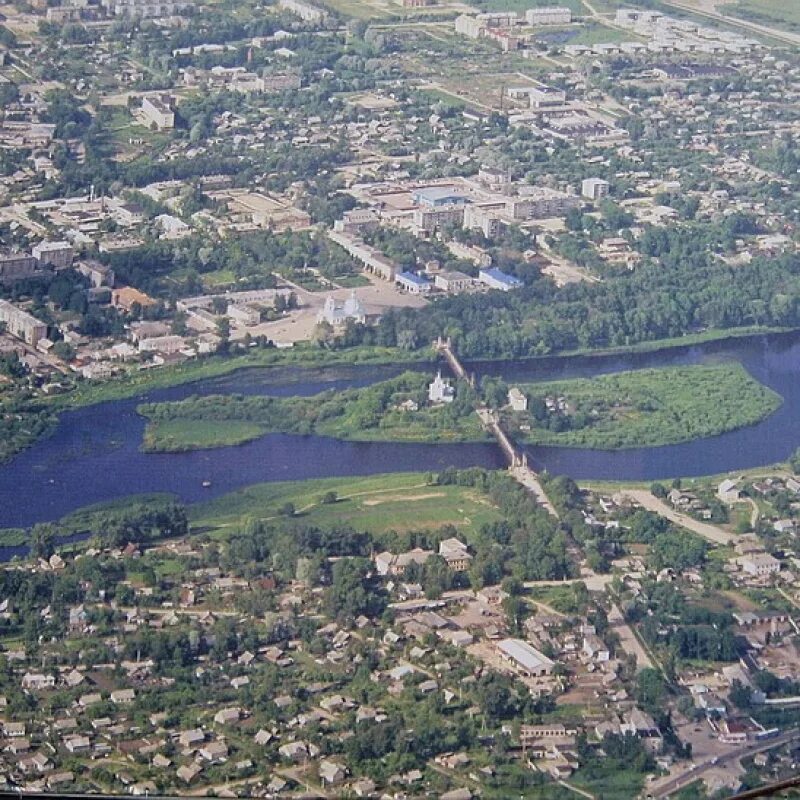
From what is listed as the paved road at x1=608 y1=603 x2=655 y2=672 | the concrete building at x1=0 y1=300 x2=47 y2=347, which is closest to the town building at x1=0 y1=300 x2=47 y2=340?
the concrete building at x1=0 y1=300 x2=47 y2=347

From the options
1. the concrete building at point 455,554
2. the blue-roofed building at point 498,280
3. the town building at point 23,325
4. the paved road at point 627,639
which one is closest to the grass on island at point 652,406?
the blue-roofed building at point 498,280

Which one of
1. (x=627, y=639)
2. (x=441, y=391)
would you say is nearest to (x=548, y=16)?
(x=441, y=391)

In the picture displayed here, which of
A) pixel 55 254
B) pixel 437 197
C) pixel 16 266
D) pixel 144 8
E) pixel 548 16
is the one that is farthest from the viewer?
pixel 548 16

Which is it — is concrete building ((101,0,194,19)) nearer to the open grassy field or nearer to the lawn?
the open grassy field

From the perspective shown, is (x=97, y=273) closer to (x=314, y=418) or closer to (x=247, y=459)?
(x=314, y=418)

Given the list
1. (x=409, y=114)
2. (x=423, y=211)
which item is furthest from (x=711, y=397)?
(x=409, y=114)

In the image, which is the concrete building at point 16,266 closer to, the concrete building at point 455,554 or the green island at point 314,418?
the green island at point 314,418
